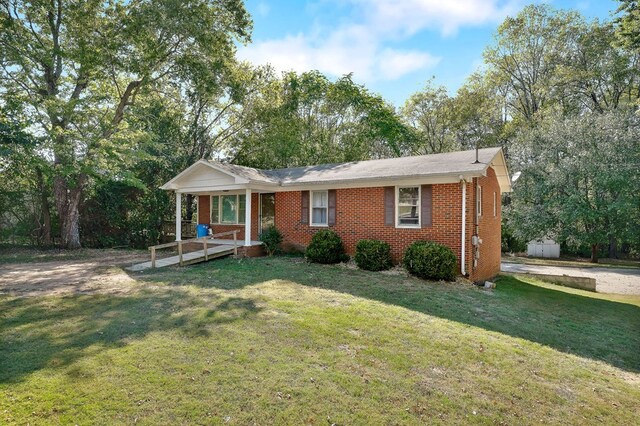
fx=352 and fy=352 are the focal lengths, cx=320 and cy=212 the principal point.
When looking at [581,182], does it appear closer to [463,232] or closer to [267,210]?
[463,232]

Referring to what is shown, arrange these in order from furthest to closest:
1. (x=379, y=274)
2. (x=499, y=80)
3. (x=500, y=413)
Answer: (x=499, y=80) → (x=379, y=274) → (x=500, y=413)

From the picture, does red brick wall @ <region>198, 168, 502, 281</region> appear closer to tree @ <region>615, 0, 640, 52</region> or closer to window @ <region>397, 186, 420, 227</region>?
window @ <region>397, 186, 420, 227</region>

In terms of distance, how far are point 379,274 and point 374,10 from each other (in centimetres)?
859

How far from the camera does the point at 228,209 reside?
55.4ft

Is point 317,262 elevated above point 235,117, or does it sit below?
below

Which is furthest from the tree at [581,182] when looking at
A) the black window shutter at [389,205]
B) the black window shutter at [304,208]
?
the black window shutter at [304,208]

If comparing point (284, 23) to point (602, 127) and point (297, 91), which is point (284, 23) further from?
point (602, 127)

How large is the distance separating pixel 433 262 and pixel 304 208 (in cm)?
579

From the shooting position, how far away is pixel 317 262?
1267 cm

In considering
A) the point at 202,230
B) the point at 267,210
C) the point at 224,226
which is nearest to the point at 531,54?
the point at 267,210

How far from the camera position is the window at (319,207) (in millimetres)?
13672

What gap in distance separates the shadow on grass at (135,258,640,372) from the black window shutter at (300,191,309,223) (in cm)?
220

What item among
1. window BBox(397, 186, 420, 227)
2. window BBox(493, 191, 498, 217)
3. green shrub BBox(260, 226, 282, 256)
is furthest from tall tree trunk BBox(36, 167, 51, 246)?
window BBox(493, 191, 498, 217)

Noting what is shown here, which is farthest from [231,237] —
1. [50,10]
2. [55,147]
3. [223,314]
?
[50,10]
